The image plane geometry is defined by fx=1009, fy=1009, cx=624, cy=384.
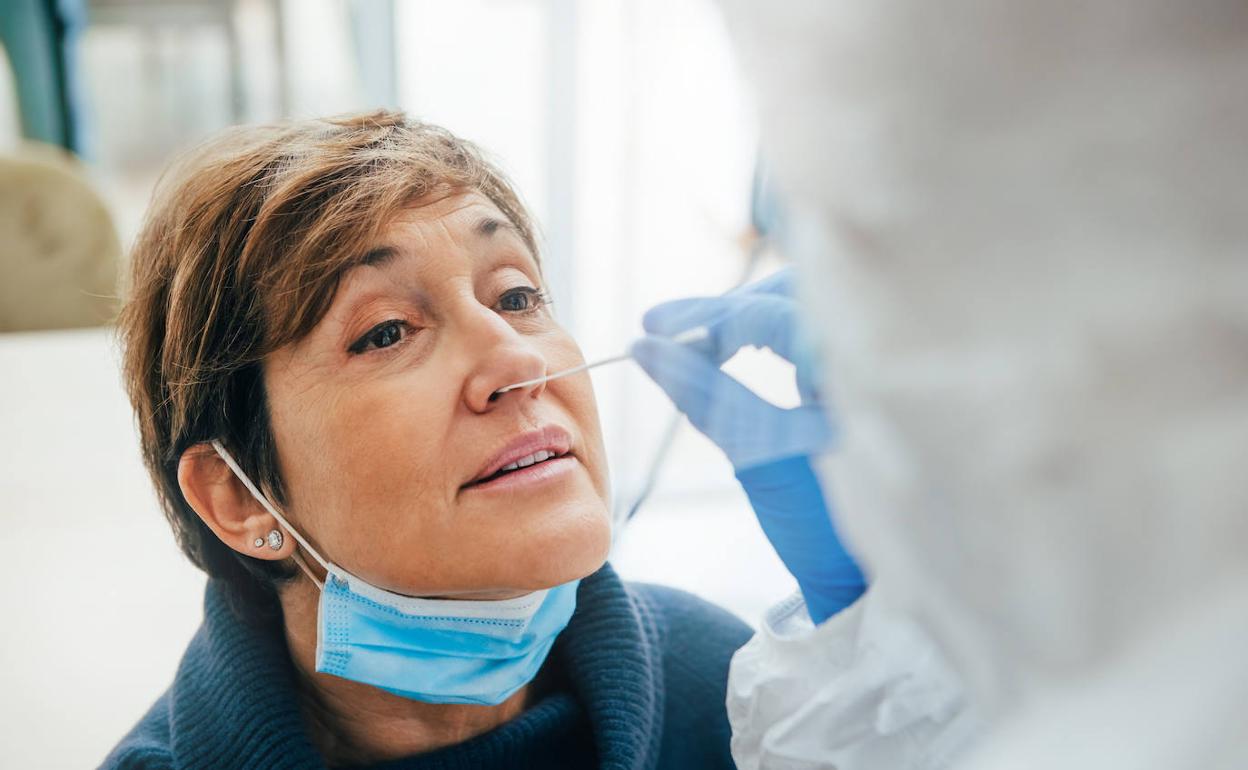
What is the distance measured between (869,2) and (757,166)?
347 mm

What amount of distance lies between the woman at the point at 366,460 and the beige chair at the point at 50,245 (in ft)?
5.71

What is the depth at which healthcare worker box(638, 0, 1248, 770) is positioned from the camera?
1.55ft

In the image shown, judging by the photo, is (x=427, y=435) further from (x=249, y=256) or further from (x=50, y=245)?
(x=50, y=245)

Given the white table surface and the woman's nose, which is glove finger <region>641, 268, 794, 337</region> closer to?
the woman's nose

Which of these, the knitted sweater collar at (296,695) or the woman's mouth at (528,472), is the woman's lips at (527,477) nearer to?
the woman's mouth at (528,472)

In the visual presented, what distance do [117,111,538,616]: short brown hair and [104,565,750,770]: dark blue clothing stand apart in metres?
0.08

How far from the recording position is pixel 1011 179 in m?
0.50

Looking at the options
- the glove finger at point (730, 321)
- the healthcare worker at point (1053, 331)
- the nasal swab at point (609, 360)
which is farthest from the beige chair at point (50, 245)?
the healthcare worker at point (1053, 331)

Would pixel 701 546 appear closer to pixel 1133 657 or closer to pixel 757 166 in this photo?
pixel 757 166

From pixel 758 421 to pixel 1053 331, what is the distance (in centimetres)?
32

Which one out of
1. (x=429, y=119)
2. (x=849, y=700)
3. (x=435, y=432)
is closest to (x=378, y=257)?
(x=435, y=432)

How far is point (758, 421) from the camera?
79 cm

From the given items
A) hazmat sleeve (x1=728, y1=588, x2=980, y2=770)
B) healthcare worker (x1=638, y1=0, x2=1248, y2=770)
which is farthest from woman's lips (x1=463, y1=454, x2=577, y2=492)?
healthcare worker (x1=638, y1=0, x2=1248, y2=770)

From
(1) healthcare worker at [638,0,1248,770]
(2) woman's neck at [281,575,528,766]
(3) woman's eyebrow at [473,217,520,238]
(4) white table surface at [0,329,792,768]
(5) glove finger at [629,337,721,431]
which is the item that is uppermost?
(1) healthcare worker at [638,0,1248,770]
